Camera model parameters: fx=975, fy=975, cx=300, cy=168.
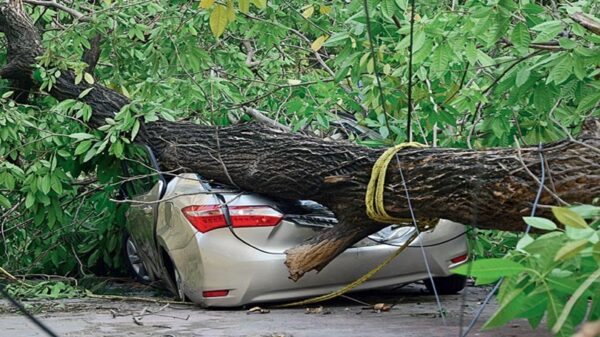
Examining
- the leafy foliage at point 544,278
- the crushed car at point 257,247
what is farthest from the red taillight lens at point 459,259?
the leafy foliage at point 544,278

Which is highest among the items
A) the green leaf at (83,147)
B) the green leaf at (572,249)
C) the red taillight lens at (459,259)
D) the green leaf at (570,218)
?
the green leaf at (83,147)

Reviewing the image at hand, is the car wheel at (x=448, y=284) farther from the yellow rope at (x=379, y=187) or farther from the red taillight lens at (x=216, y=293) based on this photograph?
the red taillight lens at (x=216, y=293)

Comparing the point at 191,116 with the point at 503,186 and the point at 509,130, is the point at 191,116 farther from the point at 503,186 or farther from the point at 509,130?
the point at 503,186

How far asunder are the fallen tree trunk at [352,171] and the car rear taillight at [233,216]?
252 millimetres

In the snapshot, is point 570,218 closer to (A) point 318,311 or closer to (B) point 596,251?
(B) point 596,251

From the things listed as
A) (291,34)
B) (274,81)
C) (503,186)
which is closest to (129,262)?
(274,81)

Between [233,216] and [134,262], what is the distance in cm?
299

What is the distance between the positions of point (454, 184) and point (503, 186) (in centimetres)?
52

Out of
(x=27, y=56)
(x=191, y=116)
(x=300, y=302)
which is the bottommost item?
(x=300, y=302)

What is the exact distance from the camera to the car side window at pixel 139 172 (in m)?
9.57

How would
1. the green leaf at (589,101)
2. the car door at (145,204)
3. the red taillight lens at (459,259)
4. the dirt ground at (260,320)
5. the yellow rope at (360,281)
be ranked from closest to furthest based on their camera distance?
1. the green leaf at (589,101)
2. the dirt ground at (260,320)
3. the yellow rope at (360,281)
4. the red taillight lens at (459,259)
5. the car door at (145,204)

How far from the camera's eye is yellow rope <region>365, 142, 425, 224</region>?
23.6 ft

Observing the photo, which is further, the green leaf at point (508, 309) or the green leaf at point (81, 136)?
the green leaf at point (81, 136)

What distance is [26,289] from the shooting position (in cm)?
1004
